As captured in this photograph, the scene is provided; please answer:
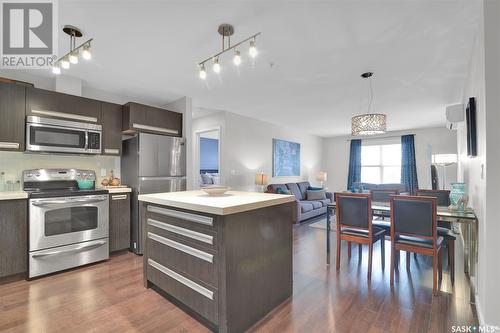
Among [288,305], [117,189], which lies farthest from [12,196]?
[288,305]

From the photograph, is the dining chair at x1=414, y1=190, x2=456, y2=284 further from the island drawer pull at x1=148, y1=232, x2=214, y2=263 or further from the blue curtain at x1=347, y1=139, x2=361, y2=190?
the blue curtain at x1=347, y1=139, x2=361, y2=190

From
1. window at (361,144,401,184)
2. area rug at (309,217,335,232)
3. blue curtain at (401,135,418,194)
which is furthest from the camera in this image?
window at (361,144,401,184)

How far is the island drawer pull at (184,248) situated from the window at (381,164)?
7.53m

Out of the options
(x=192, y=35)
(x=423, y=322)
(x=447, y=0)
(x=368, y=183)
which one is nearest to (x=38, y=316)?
(x=192, y=35)

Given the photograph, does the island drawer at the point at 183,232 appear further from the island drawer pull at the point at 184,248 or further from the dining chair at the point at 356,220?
the dining chair at the point at 356,220

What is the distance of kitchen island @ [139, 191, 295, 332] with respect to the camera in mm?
1649

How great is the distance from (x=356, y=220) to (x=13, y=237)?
12.2ft

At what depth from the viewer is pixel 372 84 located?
347 cm

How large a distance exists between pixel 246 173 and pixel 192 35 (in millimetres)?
3729

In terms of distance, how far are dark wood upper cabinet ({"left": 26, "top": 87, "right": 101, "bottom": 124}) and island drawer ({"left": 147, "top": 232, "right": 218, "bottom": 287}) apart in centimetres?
197

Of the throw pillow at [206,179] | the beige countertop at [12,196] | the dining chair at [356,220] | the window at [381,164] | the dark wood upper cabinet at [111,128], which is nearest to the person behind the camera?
the beige countertop at [12,196]

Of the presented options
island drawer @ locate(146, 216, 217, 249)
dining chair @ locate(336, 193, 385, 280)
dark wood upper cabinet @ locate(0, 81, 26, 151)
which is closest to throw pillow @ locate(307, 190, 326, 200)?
dining chair @ locate(336, 193, 385, 280)

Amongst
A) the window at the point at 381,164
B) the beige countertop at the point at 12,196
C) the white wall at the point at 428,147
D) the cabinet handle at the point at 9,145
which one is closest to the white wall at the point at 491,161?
the beige countertop at the point at 12,196

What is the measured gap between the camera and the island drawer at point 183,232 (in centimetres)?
171
